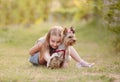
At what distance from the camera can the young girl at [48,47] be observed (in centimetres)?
791

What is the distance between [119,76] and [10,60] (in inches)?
116

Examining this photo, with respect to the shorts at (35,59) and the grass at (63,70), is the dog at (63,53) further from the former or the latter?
the shorts at (35,59)

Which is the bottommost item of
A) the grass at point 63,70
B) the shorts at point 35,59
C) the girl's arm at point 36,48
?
the grass at point 63,70

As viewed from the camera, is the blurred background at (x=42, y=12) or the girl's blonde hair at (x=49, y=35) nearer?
the girl's blonde hair at (x=49, y=35)

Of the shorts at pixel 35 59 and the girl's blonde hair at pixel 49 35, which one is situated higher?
the girl's blonde hair at pixel 49 35

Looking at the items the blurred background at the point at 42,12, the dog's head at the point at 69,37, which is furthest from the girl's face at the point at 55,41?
the blurred background at the point at 42,12

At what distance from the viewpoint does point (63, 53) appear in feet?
26.0

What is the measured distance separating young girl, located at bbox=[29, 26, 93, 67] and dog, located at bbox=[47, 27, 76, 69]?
106 mm

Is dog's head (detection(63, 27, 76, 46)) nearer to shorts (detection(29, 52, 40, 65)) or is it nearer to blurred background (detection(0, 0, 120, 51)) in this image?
shorts (detection(29, 52, 40, 65))

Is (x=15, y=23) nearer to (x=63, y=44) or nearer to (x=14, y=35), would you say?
(x=14, y=35)

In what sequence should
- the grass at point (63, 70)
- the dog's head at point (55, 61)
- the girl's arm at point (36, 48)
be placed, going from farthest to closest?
the girl's arm at point (36, 48) < the dog's head at point (55, 61) < the grass at point (63, 70)

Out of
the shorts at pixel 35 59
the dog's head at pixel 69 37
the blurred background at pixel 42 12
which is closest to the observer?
the dog's head at pixel 69 37

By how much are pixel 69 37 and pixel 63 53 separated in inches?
15.4

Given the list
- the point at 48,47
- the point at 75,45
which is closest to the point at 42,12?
the point at 75,45
